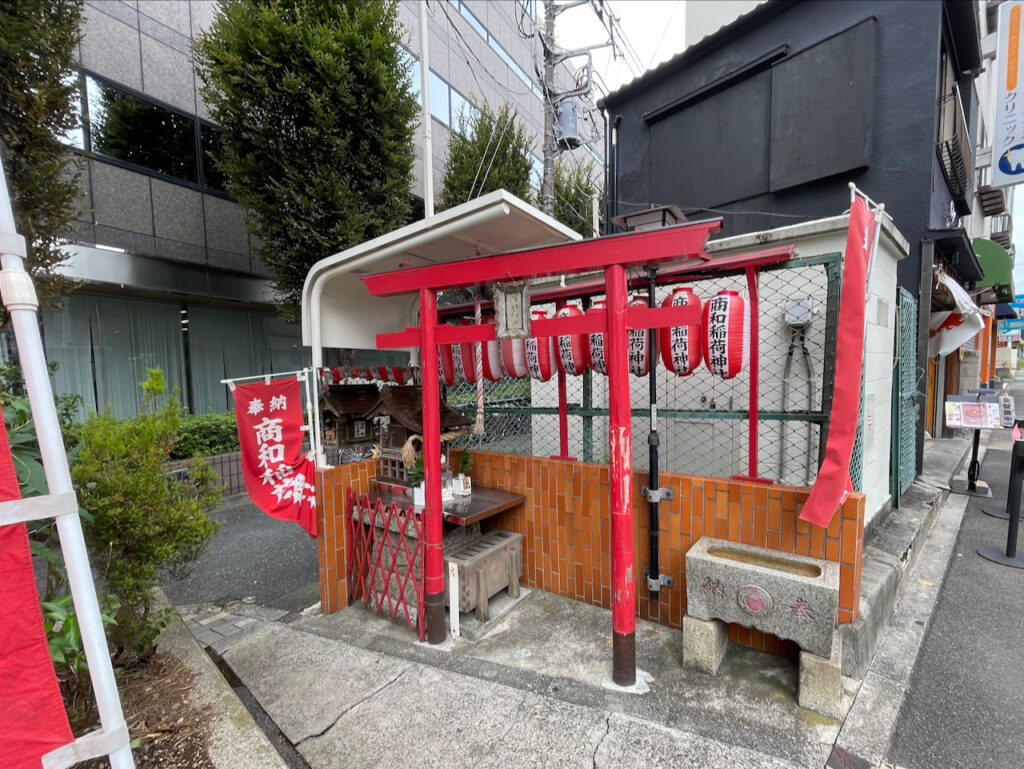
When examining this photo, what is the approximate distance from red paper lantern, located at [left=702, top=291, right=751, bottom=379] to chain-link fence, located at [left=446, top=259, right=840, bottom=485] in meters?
0.45

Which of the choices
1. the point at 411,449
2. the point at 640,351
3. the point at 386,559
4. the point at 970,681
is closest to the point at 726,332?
the point at 640,351

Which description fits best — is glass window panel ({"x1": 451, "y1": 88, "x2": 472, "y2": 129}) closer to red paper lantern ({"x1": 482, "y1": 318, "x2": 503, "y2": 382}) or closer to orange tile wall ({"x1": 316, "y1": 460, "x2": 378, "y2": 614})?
red paper lantern ({"x1": 482, "y1": 318, "x2": 503, "y2": 382})

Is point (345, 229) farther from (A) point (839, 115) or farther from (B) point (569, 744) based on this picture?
(A) point (839, 115)

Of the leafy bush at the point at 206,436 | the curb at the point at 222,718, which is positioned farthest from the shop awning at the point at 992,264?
the leafy bush at the point at 206,436

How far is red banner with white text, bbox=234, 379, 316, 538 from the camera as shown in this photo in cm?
460

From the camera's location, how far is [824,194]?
8008 mm

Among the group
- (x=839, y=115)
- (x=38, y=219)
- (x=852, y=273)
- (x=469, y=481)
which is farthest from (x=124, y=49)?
(x=839, y=115)

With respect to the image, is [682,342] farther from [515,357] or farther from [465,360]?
[465,360]

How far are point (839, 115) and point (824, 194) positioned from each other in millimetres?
1227

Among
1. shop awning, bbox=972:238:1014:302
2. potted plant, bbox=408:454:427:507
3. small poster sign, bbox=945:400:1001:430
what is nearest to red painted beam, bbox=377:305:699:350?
potted plant, bbox=408:454:427:507

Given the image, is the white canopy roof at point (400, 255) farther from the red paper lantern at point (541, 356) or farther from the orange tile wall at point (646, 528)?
the orange tile wall at point (646, 528)

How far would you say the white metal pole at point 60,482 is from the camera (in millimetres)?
1566

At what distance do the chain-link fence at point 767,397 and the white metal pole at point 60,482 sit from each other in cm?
362

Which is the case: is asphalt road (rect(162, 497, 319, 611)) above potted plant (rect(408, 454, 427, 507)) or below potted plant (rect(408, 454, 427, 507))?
below
